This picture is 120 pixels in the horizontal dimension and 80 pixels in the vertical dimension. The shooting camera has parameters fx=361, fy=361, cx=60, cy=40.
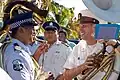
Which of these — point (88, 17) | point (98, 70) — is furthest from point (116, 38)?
point (88, 17)

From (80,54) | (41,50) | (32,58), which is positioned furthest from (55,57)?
(80,54)

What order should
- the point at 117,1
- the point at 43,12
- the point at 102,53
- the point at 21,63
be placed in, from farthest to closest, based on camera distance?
the point at 43,12 < the point at 21,63 < the point at 102,53 < the point at 117,1

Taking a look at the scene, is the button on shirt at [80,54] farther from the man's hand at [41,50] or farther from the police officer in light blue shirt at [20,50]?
the man's hand at [41,50]

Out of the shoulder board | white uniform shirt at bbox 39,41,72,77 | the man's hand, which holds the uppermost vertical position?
the shoulder board

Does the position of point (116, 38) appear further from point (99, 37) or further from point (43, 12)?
point (43, 12)

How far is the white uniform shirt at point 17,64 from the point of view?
2.23 metres

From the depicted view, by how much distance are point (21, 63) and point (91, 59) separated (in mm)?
436

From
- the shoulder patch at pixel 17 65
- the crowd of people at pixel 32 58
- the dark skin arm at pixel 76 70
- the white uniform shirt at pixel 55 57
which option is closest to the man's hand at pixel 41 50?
the white uniform shirt at pixel 55 57

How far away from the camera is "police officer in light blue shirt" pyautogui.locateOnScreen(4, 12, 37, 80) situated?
224 centimetres

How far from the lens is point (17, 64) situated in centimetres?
224

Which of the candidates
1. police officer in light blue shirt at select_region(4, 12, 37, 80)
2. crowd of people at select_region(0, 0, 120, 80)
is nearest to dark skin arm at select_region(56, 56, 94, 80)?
crowd of people at select_region(0, 0, 120, 80)

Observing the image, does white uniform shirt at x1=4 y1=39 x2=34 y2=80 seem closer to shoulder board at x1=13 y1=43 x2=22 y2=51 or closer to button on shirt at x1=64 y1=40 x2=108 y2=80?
shoulder board at x1=13 y1=43 x2=22 y2=51

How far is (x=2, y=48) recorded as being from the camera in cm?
234

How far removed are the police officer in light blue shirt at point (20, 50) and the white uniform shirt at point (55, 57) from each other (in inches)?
37.2
